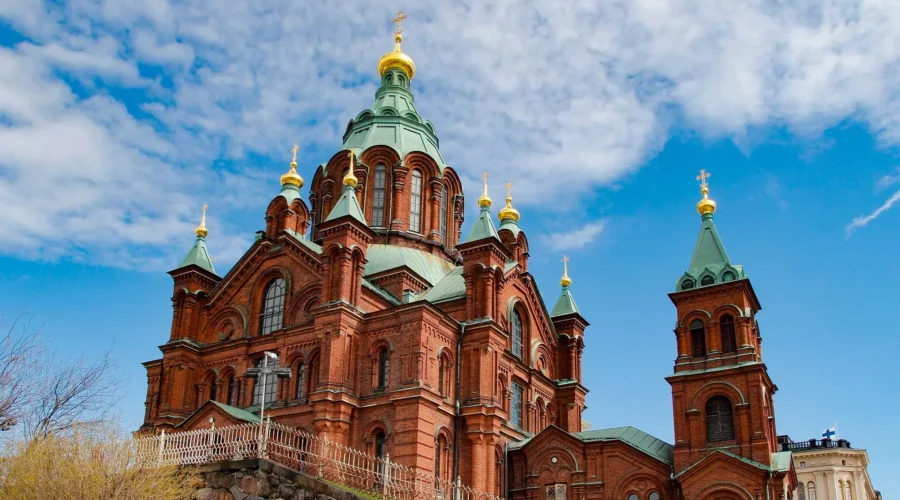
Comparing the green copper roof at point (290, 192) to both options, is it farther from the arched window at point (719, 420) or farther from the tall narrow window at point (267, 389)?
the arched window at point (719, 420)

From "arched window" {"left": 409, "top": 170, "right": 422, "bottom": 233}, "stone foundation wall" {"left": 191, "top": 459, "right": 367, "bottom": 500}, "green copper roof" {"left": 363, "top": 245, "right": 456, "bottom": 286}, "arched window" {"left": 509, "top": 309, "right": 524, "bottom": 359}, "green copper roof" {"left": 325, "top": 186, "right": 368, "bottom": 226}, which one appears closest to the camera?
"stone foundation wall" {"left": 191, "top": 459, "right": 367, "bottom": 500}

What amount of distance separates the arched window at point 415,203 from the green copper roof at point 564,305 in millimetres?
7054

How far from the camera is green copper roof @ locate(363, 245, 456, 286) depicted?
35.7m

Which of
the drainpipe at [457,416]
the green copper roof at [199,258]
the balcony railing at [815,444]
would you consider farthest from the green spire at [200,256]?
the balcony railing at [815,444]

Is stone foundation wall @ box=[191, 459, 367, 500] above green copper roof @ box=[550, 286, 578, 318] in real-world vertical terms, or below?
below

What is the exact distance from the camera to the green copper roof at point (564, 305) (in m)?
39.2

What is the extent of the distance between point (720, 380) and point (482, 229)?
987cm

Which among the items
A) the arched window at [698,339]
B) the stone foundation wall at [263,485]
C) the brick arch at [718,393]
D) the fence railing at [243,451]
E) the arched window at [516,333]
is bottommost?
the stone foundation wall at [263,485]

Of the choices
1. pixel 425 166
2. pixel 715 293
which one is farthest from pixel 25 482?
pixel 425 166

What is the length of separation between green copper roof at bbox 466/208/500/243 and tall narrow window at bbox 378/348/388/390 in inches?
212

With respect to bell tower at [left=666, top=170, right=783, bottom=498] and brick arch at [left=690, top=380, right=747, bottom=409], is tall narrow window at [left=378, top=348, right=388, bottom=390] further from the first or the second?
brick arch at [left=690, top=380, right=747, bottom=409]

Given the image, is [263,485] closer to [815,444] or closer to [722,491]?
[722,491]

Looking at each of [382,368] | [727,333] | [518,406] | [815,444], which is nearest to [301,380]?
[382,368]

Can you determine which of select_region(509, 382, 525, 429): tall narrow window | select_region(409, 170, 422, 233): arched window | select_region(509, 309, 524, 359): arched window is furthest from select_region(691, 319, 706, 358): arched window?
select_region(409, 170, 422, 233): arched window
